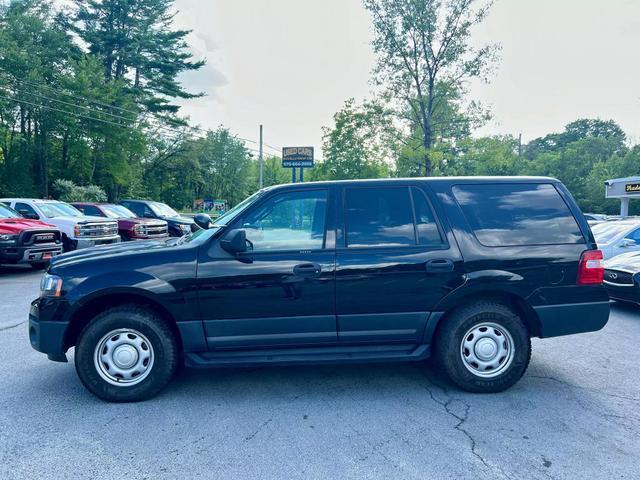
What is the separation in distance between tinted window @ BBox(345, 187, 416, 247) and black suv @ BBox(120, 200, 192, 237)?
14.5 metres

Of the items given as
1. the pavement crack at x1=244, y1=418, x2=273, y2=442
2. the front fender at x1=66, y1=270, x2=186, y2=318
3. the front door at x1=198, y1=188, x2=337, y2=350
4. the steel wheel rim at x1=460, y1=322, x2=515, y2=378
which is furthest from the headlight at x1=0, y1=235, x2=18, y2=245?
the steel wheel rim at x1=460, y1=322, x2=515, y2=378

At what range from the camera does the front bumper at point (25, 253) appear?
926cm

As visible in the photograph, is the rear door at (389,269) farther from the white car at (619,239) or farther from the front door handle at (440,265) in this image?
the white car at (619,239)

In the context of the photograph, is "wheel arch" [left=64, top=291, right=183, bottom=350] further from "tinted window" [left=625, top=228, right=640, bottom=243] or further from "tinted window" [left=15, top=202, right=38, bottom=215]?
"tinted window" [left=15, top=202, right=38, bottom=215]

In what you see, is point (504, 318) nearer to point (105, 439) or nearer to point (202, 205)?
point (105, 439)

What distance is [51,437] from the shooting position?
2.96m

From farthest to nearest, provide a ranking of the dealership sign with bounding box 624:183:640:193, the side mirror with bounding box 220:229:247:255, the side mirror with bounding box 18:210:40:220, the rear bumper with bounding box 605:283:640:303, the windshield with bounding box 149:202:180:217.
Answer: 1. the dealership sign with bounding box 624:183:640:193
2. the windshield with bounding box 149:202:180:217
3. the side mirror with bounding box 18:210:40:220
4. the rear bumper with bounding box 605:283:640:303
5. the side mirror with bounding box 220:229:247:255

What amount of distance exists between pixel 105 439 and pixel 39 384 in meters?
1.40

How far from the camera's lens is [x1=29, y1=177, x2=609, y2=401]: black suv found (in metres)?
3.46

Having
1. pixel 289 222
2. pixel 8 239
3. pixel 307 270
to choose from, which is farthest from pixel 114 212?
pixel 307 270

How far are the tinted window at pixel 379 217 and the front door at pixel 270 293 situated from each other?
259 millimetres

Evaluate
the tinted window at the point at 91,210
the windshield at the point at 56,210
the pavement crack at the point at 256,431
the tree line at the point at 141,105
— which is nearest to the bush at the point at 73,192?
the tree line at the point at 141,105

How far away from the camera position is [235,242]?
3369 millimetres

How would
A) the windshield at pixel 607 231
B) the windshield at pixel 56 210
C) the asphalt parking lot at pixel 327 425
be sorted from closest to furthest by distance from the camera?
the asphalt parking lot at pixel 327 425, the windshield at pixel 607 231, the windshield at pixel 56 210
